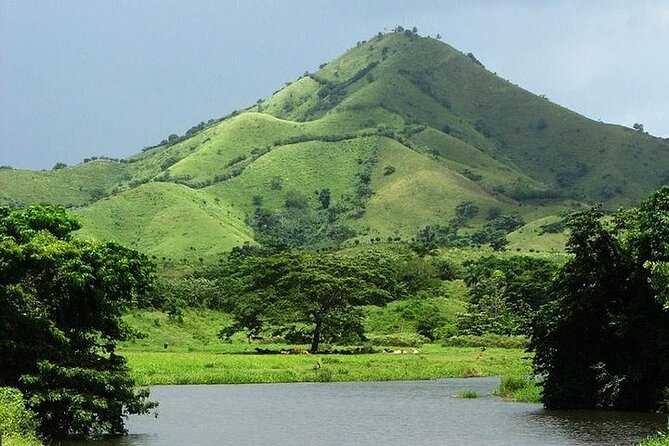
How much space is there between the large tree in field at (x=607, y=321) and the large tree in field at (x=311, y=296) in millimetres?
38634

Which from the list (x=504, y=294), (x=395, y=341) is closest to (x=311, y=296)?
(x=395, y=341)

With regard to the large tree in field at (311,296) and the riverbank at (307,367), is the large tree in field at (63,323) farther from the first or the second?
the large tree in field at (311,296)

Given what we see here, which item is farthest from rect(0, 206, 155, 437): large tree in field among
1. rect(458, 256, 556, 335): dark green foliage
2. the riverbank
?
rect(458, 256, 556, 335): dark green foliage

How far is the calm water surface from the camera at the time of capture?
3784 cm

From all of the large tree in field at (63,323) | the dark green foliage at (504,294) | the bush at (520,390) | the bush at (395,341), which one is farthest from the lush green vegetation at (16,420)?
the dark green foliage at (504,294)

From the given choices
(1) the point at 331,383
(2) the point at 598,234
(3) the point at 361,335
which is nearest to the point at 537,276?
(3) the point at 361,335

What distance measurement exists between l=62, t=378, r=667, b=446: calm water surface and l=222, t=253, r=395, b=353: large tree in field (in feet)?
92.6

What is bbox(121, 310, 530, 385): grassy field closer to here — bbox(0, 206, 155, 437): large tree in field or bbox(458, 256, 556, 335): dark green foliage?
bbox(458, 256, 556, 335): dark green foliage

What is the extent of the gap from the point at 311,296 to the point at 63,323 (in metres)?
52.1

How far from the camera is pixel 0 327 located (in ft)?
114

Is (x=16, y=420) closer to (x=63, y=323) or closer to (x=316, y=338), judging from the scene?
(x=63, y=323)

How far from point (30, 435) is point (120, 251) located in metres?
8.92

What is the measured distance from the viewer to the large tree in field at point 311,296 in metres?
87.3

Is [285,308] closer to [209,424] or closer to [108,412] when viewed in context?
[209,424]
